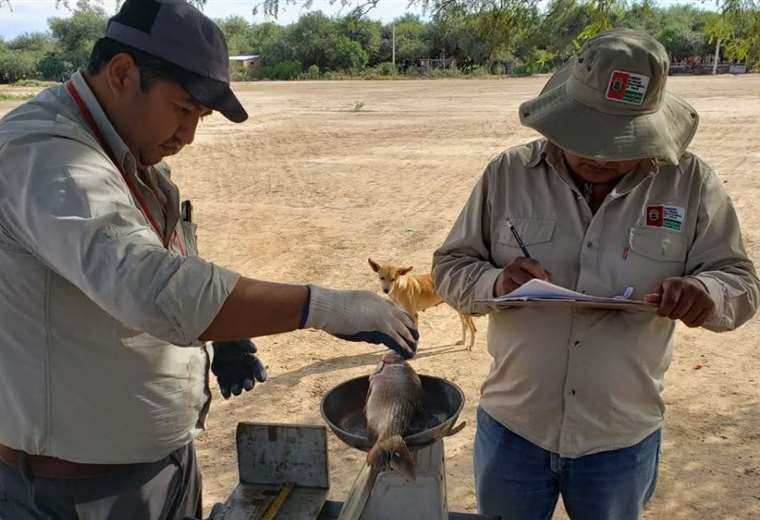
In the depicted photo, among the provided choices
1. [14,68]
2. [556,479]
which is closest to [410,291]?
[556,479]

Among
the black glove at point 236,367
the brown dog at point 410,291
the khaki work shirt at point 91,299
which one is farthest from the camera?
the brown dog at point 410,291

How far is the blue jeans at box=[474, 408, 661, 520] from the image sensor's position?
248 centimetres

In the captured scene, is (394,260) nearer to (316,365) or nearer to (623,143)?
(316,365)

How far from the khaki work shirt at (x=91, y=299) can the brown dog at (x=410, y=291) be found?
4.46 m

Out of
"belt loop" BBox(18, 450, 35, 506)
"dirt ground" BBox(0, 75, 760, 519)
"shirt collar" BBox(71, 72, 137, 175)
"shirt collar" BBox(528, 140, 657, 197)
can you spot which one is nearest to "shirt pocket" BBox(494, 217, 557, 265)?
"shirt collar" BBox(528, 140, 657, 197)

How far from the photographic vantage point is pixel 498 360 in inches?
103

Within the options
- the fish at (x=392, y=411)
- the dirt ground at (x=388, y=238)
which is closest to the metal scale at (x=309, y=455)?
the fish at (x=392, y=411)

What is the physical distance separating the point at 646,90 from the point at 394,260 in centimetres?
684

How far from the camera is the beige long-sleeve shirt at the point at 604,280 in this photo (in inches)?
94.2

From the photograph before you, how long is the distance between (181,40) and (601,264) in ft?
4.70

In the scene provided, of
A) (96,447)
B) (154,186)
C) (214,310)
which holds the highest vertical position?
(154,186)

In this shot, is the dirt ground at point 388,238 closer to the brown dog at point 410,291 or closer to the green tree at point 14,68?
the brown dog at point 410,291

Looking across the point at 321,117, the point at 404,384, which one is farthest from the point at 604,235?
the point at 321,117

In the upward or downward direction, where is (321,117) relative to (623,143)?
downward
